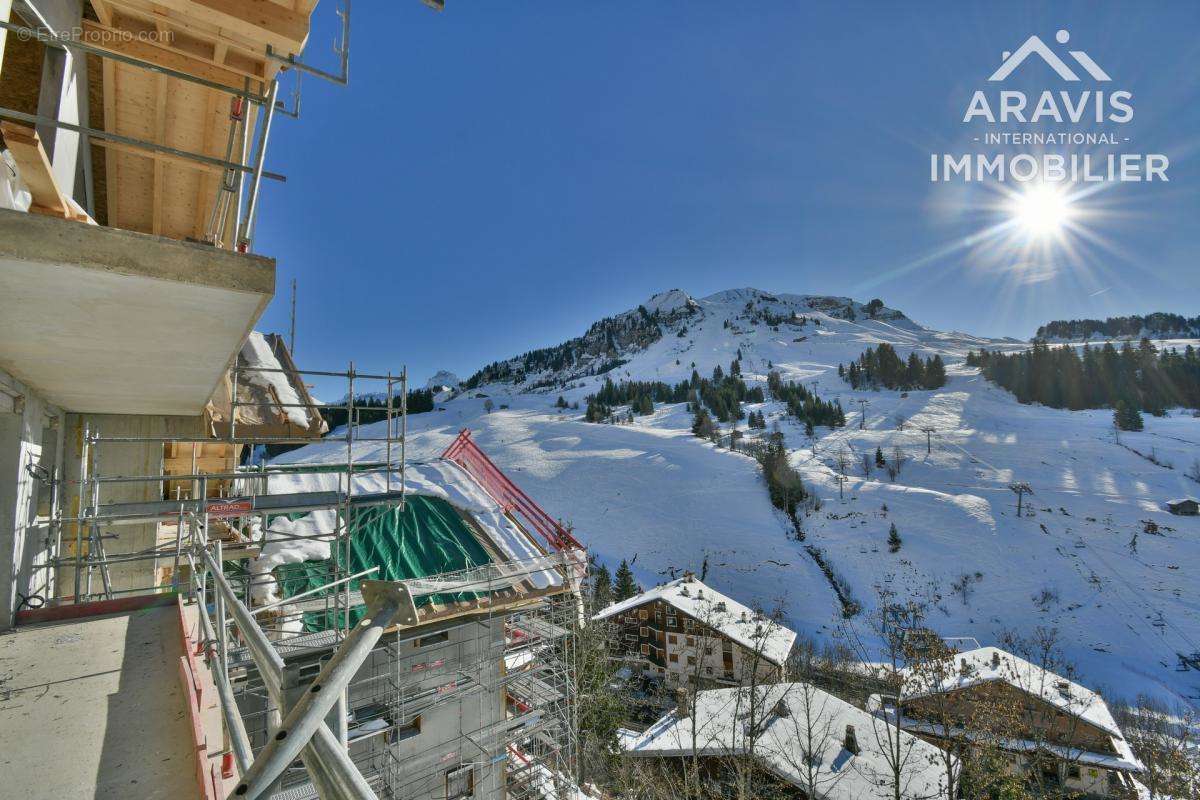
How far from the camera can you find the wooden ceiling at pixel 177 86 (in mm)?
3568

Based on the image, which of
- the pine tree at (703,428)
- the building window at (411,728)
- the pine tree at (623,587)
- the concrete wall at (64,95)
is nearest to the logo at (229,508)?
the concrete wall at (64,95)

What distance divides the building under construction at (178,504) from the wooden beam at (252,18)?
0.01m

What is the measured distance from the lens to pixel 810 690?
66.2 ft

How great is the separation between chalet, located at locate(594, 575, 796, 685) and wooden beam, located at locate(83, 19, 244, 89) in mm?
28528

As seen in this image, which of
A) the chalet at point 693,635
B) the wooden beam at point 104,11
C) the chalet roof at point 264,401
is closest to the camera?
the wooden beam at point 104,11

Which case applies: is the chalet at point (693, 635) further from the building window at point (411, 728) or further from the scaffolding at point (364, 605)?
the building window at point (411, 728)

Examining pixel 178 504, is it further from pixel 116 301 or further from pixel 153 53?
pixel 153 53

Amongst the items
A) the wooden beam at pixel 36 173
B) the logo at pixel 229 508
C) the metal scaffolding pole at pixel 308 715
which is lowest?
the logo at pixel 229 508

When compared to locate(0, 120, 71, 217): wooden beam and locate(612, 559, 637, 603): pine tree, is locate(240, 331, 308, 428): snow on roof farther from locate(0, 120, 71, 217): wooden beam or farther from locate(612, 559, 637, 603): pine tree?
locate(612, 559, 637, 603): pine tree

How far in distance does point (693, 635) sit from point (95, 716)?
30496 mm

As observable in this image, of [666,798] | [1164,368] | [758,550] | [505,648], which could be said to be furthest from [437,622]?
[1164,368]

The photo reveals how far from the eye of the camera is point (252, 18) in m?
3.53

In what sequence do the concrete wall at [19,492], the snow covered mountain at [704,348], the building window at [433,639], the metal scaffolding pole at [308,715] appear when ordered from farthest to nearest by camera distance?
the snow covered mountain at [704,348]
the building window at [433,639]
the concrete wall at [19,492]
the metal scaffolding pole at [308,715]

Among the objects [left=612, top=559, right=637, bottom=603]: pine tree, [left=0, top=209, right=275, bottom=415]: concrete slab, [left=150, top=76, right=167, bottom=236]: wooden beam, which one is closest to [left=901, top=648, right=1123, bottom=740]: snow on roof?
[left=612, top=559, right=637, bottom=603]: pine tree
